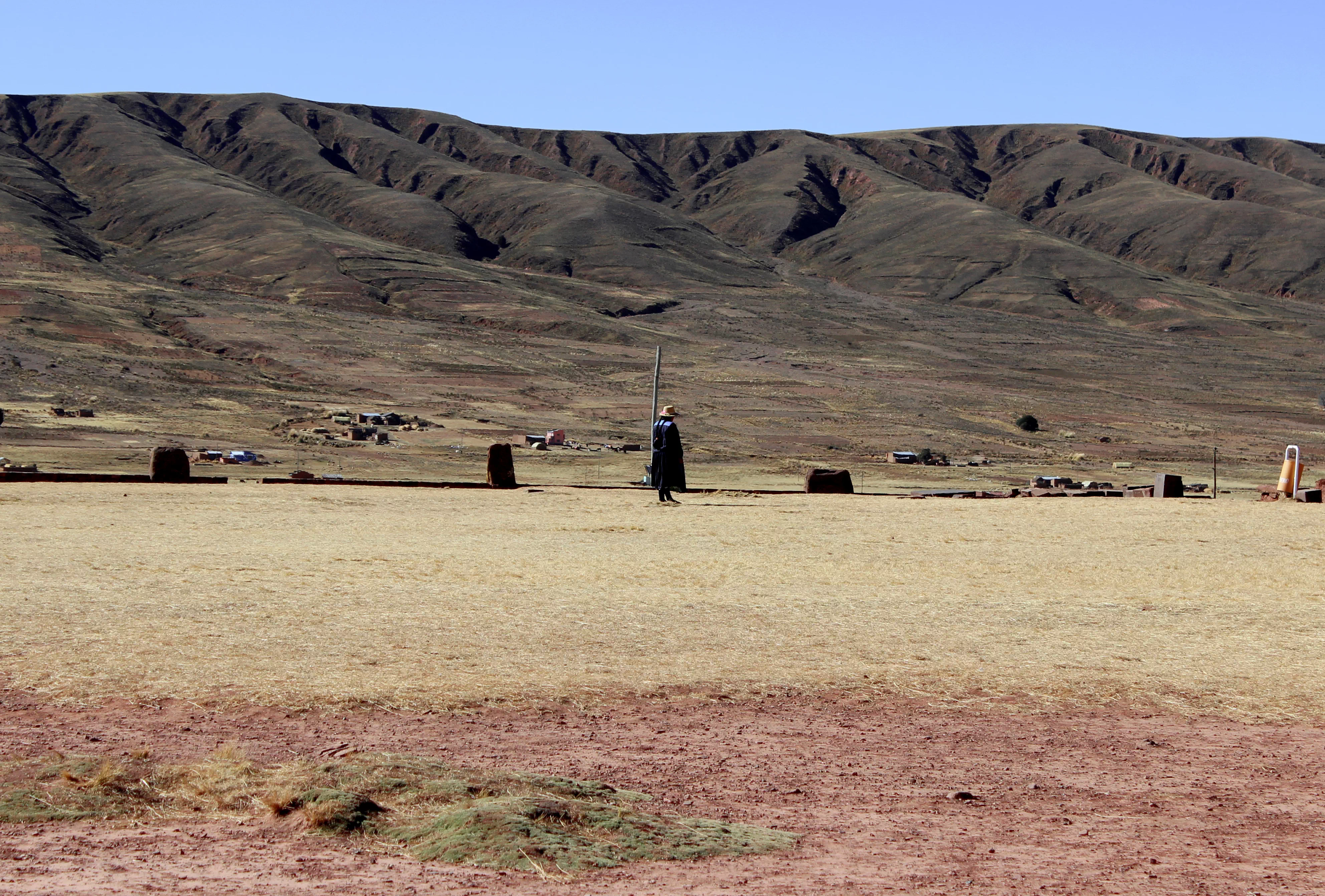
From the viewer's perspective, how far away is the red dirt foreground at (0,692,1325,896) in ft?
17.1

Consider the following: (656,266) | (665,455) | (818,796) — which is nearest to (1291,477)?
(665,455)

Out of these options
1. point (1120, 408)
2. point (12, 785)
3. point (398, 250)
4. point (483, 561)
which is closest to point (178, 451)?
point (483, 561)

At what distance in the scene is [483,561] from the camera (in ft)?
44.2

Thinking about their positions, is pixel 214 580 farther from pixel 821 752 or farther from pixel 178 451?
pixel 178 451

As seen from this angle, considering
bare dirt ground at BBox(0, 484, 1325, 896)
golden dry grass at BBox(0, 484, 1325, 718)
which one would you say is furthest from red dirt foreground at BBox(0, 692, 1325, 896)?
golden dry grass at BBox(0, 484, 1325, 718)

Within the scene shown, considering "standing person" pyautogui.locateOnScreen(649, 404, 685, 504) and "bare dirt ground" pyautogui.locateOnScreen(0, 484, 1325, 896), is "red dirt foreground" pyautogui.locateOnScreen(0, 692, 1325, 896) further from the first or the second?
"standing person" pyautogui.locateOnScreen(649, 404, 685, 504)

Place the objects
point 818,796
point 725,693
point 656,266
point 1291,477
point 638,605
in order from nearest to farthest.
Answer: point 818,796 → point 725,693 → point 638,605 → point 1291,477 → point 656,266

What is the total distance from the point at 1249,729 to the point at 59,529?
39.2 feet

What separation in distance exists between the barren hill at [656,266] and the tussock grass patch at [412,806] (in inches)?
1932

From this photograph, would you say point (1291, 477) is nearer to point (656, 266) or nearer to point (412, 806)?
point (412, 806)

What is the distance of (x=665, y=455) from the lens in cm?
2073

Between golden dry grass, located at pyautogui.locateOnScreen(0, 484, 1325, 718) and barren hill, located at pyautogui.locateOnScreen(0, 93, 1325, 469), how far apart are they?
38.9m

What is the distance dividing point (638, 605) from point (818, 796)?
4826mm

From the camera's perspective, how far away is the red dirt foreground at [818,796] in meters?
5.22
